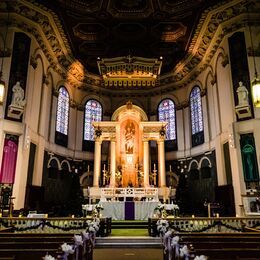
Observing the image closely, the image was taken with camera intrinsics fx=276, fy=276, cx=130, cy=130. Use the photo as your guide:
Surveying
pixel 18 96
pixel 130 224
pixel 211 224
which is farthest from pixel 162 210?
pixel 18 96

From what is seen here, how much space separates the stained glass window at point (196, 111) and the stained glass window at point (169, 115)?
78.5 inches

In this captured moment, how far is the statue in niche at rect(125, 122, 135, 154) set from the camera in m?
20.1

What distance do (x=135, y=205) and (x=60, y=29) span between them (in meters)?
11.6

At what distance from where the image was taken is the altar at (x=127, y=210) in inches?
556

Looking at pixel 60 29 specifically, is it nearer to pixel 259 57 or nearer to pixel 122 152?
pixel 122 152

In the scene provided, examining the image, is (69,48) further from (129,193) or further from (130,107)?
(129,193)

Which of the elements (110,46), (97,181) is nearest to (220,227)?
(97,181)

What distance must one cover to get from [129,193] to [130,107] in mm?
6817

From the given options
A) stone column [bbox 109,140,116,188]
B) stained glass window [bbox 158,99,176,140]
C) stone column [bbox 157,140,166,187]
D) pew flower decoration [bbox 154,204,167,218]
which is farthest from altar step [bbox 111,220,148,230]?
stained glass window [bbox 158,99,176,140]

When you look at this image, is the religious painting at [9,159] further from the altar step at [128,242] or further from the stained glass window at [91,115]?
the stained glass window at [91,115]

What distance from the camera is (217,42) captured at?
56.4 ft

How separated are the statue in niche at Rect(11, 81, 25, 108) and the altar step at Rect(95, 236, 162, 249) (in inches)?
321

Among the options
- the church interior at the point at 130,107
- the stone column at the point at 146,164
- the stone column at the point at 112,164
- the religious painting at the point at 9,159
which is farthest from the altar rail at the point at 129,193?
the religious painting at the point at 9,159

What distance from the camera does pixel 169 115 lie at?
23.4 meters
